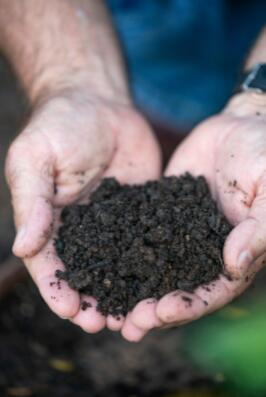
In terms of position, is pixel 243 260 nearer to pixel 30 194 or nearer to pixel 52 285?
pixel 52 285

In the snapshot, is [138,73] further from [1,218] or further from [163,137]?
[1,218]

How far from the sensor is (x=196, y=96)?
386 centimetres

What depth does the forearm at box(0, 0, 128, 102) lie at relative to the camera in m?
3.00

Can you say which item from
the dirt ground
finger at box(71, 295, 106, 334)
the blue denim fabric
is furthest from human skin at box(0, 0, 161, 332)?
the dirt ground

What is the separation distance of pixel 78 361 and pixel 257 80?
156 cm

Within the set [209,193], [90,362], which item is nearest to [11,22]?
[209,193]

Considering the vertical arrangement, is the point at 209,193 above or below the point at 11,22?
below

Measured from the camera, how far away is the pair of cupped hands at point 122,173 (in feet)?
6.35

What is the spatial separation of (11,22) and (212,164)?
143 cm

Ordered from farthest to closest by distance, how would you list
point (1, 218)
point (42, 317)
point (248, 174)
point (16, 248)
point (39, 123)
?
point (1, 218) < point (42, 317) < point (39, 123) < point (248, 174) < point (16, 248)

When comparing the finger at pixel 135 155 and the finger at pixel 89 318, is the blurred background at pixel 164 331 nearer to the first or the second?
the finger at pixel 89 318

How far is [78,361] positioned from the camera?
2.98 metres

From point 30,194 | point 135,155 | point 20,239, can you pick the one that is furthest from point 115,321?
point 135,155

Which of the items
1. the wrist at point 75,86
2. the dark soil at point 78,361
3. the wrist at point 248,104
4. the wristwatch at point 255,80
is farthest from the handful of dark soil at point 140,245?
the dark soil at point 78,361
